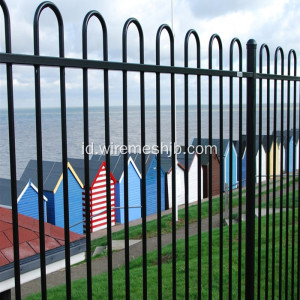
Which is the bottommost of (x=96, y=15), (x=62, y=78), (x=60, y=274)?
(x=60, y=274)

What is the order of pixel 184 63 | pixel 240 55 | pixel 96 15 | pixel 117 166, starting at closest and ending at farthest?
pixel 96 15
pixel 184 63
pixel 240 55
pixel 117 166

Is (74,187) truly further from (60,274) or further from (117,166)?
(117,166)

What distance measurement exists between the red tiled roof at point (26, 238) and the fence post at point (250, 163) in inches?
41.5

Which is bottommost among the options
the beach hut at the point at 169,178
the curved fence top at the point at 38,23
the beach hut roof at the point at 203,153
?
the beach hut at the point at 169,178

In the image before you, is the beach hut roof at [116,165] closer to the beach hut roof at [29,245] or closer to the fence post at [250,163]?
the beach hut roof at [29,245]

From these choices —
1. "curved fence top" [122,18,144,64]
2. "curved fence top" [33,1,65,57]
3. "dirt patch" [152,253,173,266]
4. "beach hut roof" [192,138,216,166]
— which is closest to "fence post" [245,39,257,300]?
"beach hut roof" [192,138,216,166]

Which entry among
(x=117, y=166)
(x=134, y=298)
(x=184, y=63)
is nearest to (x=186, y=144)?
(x=184, y=63)

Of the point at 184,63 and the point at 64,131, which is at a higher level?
the point at 184,63

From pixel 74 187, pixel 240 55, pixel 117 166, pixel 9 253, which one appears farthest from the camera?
pixel 117 166

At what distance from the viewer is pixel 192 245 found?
8375mm

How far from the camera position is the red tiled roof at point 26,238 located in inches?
92.1

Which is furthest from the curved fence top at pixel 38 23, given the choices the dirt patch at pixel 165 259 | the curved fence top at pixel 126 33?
the dirt patch at pixel 165 259

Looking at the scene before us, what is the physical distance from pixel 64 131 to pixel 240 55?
1201 mm

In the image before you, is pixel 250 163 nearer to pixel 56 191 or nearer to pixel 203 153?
pixel 203 153
